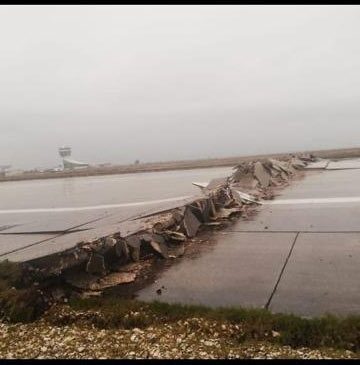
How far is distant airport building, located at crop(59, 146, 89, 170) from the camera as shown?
48531 mm

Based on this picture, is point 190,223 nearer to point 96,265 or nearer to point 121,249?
point 121,249

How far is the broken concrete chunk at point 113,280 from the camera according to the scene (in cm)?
505

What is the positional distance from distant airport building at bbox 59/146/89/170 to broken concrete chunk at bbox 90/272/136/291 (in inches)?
1703

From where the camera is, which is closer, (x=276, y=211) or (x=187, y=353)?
(x=187, y=353)

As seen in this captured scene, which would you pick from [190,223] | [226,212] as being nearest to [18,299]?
[190,223]

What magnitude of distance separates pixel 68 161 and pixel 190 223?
1801 inches

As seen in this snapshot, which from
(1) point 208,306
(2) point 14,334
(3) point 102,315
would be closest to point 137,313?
(3) point 102,315

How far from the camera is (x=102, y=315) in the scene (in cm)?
425

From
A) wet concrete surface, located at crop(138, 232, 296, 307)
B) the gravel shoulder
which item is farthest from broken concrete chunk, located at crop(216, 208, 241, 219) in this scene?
the gravel shoulder

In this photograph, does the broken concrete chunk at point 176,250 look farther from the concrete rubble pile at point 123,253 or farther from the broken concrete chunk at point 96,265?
the broken concrete chunk at point 96,265

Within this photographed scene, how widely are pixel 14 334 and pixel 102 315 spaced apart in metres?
0.88

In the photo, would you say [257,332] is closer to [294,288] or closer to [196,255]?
[294,288]

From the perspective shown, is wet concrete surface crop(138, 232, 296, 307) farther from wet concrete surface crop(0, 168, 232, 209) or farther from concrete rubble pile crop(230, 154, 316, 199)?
wet concrete surface crop(0, 168, 232, 209)
